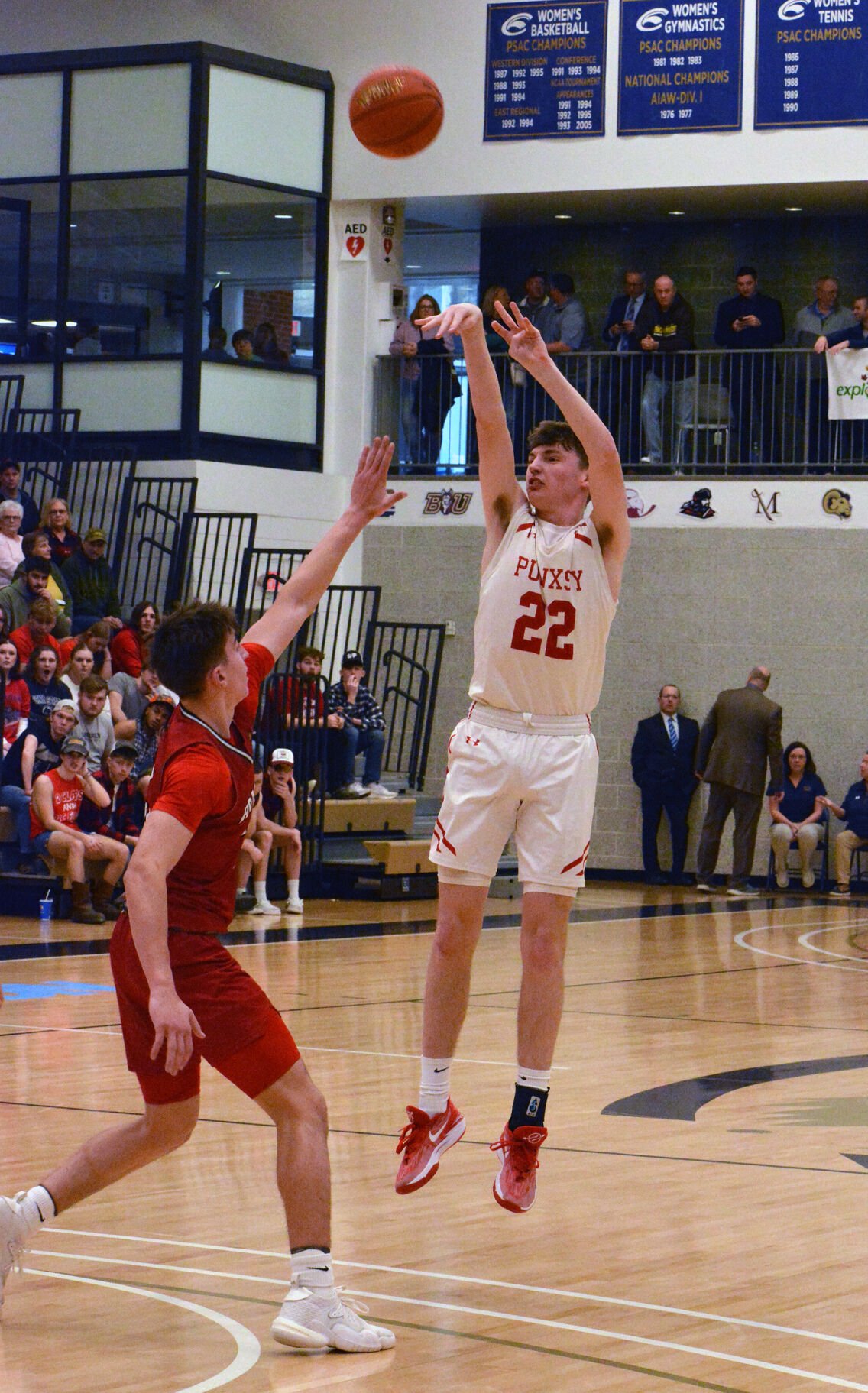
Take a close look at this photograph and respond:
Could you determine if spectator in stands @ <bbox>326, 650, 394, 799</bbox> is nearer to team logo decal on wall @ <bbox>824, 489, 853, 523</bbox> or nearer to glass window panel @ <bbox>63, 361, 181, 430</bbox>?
glass window panel @ <bbox>63, 361, 181, 430</bbox>

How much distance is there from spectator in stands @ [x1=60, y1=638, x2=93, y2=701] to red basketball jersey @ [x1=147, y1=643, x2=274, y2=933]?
964cm

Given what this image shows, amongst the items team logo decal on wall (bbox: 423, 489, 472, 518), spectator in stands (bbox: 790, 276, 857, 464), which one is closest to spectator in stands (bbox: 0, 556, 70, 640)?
team logo decal on wall (bbox: 423, 489, 472, 518)

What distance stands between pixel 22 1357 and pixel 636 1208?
83.9 inches

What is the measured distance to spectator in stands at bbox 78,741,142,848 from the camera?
13227 millimetres

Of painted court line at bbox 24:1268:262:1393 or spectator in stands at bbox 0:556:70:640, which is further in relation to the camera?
spectator in stands at bbox 0:556:70:640

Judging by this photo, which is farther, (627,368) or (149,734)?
(627,368)

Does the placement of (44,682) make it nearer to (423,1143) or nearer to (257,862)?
(257,862)

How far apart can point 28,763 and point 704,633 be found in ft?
25.5

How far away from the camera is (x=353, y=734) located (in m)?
16.1

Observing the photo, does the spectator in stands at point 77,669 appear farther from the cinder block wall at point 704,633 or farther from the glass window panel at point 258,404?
the cinder block wall at point 704,633

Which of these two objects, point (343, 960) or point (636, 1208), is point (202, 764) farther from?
point (343, 960)

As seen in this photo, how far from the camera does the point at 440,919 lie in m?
5.61

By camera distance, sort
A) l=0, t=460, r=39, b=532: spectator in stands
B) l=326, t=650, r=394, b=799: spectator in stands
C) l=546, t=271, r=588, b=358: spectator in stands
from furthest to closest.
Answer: l=546, t=271, r=588, b=358: spectator in stands, l=0, t=460, r=39, b=532: spectator in stands, l=326, t=650, r=394, b=799: spectator in stands

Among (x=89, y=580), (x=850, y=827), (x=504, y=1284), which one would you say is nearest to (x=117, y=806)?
(x=89, y=580)
